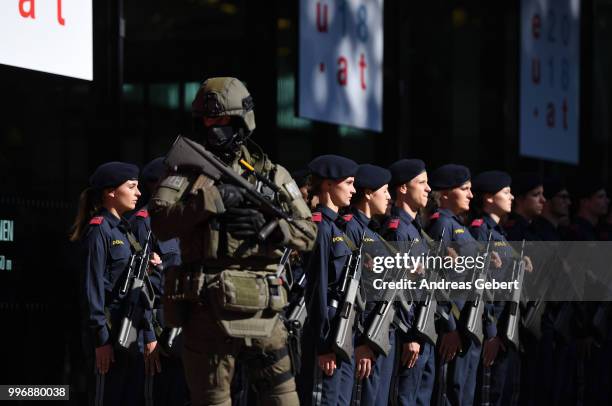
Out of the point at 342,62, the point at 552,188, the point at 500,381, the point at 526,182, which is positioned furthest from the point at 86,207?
the point at 552,188

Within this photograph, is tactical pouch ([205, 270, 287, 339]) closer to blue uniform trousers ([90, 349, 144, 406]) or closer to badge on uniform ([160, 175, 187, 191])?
badge on uniform ([160, 175, 187, 191])

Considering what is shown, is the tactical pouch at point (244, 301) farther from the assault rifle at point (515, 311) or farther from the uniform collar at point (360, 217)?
the assault rifle at point (515, 311)

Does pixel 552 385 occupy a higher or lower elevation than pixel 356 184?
lower

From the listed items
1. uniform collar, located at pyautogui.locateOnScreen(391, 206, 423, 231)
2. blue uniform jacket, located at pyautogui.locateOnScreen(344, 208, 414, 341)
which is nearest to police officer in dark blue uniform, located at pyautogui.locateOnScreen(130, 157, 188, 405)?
blue uniform jacket, located at pyautogui.locateOnScreen(344, 208, 414, 341)

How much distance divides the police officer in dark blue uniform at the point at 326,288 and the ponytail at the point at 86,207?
48.4 inches

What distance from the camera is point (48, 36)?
300 inches

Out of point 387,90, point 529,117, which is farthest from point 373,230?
point 529,117

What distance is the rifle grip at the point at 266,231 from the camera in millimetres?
5863

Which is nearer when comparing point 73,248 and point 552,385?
point 73,248

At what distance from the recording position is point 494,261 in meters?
9.41

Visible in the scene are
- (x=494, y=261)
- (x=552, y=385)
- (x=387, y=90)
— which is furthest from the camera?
(x=387, y=90)

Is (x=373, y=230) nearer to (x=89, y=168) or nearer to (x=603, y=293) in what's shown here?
(x=89, y=168)

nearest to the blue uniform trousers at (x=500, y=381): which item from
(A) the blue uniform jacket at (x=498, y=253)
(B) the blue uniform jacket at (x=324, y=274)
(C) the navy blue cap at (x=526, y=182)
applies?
(A) the blue uniform jacket at (x=498, y=253)

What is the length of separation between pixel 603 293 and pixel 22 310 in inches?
190
